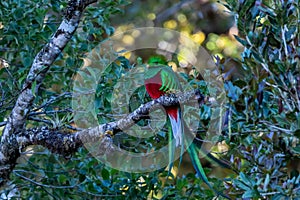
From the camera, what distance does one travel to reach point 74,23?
2.30 metres

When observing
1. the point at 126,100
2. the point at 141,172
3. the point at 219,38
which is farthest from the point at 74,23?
A: the point at 219,38

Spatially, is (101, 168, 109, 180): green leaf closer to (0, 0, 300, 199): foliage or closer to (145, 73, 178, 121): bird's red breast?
(0, 0, 300, 199): foliage

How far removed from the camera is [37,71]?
2.30m

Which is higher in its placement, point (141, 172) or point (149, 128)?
point (149, 128)

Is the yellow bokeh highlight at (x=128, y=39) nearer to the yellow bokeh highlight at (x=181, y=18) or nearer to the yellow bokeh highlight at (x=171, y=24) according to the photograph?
the yellow bokeh highlight at (x=171, y=24)

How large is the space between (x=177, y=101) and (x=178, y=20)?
417 centimetres

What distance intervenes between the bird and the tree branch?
1.61 ft

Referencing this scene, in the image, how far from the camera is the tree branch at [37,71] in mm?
2291

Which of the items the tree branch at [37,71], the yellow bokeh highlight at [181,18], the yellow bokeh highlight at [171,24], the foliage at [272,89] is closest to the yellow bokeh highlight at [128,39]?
the yellow bokeh highlight at [171,24]

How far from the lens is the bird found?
96.0 inches

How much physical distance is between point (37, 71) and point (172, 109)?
0.60 meters

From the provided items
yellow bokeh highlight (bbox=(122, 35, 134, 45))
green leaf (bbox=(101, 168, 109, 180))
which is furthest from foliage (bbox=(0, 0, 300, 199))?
yellow bokeh highlight (bbox=(122, 35, 134, 45))

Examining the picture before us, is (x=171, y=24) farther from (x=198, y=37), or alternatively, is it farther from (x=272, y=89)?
(x=272, y=89)

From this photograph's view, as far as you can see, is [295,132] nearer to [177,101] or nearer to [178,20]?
[177,101]
